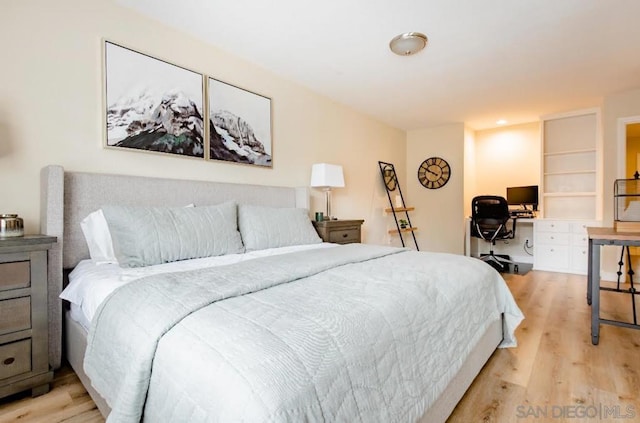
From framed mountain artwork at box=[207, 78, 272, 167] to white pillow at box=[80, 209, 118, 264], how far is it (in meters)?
0.99

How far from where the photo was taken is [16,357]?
56.0 inches

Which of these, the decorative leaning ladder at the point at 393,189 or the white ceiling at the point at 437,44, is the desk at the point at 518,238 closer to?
the decorative leaning ladder at the point at 393,189

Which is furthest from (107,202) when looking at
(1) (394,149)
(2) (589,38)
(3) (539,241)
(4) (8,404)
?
(3) (539,241)

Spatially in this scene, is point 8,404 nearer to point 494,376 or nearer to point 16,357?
point 16,357

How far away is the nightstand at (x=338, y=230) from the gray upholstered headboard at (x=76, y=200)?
105 centimetres

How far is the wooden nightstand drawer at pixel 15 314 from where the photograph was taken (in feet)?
4.54

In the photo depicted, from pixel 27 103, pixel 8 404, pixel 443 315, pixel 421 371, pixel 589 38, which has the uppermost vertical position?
pixel 589 38

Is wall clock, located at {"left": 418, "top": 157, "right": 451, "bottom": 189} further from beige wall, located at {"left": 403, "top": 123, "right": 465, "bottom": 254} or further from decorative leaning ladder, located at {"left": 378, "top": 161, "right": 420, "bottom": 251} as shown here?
decorative leaning ladder, located at {"left": 378, "top": 161, "right": 420, "bottom": 251}

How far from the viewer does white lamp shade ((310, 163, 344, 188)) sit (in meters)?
3.24

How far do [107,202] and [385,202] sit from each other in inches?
149

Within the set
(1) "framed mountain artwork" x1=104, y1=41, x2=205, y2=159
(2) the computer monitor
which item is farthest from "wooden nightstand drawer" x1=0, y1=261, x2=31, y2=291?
(2) the computer monitor

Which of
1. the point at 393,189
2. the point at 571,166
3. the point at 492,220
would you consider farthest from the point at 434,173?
the point at 571,166

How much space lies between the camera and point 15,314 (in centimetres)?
142

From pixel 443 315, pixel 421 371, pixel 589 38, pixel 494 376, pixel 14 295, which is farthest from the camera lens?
pixel 589 38
